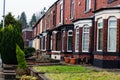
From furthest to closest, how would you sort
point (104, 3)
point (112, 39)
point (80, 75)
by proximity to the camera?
point (104, 3)
point (112, 39)
point (80, 75)

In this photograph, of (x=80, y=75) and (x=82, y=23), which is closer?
(x=80, y=75)

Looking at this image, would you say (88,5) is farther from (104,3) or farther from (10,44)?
(10,44)

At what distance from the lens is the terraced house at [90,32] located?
26.4 metres

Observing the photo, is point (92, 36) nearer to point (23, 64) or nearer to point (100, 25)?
point (100, 25)

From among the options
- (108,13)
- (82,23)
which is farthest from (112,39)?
(82,23)

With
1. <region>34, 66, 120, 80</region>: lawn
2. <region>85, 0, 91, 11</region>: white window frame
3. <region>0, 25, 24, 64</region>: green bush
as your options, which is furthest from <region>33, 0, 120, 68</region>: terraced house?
<region>34, 66, 120, 80</region>: lawn

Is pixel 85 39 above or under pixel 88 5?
under

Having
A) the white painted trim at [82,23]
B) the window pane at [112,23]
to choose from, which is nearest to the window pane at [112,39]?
the window pane at [112,23]

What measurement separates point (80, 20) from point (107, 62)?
7430 mm

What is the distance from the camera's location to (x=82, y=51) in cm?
3288

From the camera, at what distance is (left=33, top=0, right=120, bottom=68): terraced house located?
2641 centimetres

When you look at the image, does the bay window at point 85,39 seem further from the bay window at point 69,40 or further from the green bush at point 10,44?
the bay window at point 69,40

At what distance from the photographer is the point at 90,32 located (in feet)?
104

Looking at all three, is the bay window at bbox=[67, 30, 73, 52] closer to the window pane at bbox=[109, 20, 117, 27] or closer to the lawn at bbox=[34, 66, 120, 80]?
the window pane at bbox=[109, 20, 117, 27]
